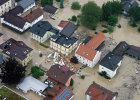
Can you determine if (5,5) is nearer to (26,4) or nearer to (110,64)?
(26,4)

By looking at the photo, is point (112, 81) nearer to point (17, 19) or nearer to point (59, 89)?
point (59, 89)

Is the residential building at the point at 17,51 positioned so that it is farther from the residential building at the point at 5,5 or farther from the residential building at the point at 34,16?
the residential building at the point at 5,5

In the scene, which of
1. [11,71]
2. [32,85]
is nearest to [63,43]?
[32,85]

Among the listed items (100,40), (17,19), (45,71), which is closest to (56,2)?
(17,19)

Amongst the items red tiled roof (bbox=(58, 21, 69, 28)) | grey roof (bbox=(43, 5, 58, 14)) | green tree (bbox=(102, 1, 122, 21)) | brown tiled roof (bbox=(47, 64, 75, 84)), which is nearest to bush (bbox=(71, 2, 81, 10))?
grey roof (bbox=(43, 5, 58, 14))

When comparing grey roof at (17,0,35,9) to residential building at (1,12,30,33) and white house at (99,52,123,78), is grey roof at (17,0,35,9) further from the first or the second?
white house at (99,52,123,78)

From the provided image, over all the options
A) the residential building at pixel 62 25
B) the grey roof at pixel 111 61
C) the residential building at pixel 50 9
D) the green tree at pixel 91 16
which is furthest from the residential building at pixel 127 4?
the grey roof at pixel 111 61
